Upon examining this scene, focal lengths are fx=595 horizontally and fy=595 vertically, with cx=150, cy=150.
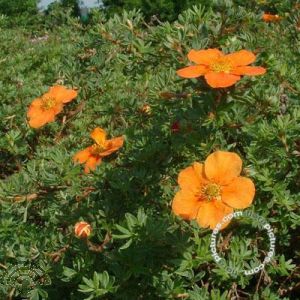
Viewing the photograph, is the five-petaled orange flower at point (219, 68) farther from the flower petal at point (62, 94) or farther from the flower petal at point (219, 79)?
the flower petal at point (62, 94)

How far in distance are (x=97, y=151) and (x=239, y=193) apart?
59cm

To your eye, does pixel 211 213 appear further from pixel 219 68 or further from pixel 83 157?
pixel 83 157

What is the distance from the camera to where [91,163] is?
1843 mm

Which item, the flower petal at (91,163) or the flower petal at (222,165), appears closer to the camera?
the flower petal at (222,165)

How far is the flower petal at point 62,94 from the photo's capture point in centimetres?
199

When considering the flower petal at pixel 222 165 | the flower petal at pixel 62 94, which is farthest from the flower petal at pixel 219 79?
the flower petal at pixel 62 94

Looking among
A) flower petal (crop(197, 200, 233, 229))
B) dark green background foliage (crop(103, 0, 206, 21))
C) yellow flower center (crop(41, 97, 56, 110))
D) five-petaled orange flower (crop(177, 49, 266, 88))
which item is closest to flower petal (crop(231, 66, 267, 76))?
five-petaled orange flower (crop(177, 49, 266, 88))

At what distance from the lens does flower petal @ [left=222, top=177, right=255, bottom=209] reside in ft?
4.65

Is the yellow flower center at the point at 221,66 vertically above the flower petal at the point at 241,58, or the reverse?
the yellow flower center at the point at 221,66

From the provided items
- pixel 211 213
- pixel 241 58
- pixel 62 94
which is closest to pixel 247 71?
pixel 241 58

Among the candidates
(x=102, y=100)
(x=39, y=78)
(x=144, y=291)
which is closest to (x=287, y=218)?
(x=144, y=291)

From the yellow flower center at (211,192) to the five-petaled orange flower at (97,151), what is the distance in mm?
448

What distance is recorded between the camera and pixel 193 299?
1566mm

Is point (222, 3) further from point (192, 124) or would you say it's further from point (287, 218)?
point (287, 218)
